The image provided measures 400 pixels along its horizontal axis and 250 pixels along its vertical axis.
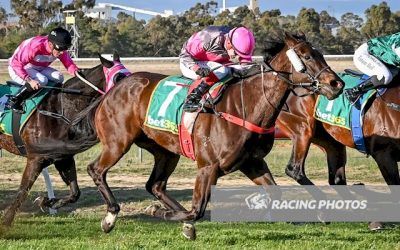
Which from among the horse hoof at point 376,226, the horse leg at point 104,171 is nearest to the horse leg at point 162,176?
the horse leg at point 104,171

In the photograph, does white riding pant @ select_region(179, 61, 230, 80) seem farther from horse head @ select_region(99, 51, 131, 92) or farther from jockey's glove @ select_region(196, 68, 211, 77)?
horse head @ select_region(99, 51, 131, 92)

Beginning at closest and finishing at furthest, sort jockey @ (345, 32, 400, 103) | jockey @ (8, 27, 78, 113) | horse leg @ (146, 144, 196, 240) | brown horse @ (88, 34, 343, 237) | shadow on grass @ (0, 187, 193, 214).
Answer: brown horse @ (88, 34, 343, 237), horse leg @ (146, 144, 196, 240), jockey @ (345, 32, 400, 103), jockey @ (8, 27, 78, 113), shadow on grass @ (0, 187, 193, 214)

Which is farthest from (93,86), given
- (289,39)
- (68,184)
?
(289,39)

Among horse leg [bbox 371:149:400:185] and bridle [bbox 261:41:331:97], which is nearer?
bridle [bbox 261:41:331:97]

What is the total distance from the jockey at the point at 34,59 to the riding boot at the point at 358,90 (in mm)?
2894

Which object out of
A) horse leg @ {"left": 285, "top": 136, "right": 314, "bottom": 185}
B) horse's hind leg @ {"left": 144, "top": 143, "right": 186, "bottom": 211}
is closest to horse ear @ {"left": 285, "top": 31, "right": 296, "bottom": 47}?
horse's hind leg @ {"left": 144, "top": 143, "right": 186, "bottom": 211}

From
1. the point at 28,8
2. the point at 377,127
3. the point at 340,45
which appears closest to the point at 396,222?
the point at 377,127

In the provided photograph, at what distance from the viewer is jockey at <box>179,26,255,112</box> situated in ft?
22.5

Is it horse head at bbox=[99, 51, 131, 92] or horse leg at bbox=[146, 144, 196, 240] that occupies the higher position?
horse head at bbox=[99, 51, 131, 92]

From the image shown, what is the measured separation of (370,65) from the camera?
8406 millimetres

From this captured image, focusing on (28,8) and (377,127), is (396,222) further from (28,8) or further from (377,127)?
(28,8)

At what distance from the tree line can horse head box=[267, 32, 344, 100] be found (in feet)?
124

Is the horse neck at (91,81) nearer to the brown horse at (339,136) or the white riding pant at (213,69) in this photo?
the white riding pant at (213,69)

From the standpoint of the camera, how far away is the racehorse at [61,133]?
809 centimetres
